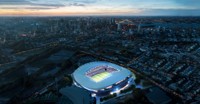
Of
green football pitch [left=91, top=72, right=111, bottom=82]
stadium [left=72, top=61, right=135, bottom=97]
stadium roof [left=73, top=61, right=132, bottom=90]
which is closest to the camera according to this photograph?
stadium [left=72, top=61, right=135, bottom=97]

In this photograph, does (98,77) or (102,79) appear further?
(98,77)

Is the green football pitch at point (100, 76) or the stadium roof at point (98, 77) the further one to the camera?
the green football pitch at point (100, 76)

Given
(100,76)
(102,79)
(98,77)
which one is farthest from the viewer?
(100,76)

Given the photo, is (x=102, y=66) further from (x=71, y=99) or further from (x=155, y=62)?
(x=155, y=62)

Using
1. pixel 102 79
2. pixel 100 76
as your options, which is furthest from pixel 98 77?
pixel 102 79

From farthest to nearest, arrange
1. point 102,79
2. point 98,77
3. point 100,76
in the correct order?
1. point 100,76
2. point 98,77
3. point 102,79

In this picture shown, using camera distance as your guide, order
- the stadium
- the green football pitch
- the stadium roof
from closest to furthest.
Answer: the stadium < the stadium roof < the green football pitch

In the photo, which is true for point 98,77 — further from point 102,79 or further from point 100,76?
point 102,79

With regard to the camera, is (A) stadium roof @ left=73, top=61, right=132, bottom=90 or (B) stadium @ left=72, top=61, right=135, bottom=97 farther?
(A) stadium roof @ left=73, top=61, right=132, bottom=90
